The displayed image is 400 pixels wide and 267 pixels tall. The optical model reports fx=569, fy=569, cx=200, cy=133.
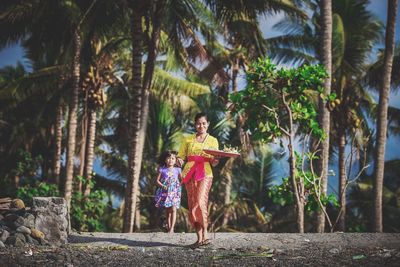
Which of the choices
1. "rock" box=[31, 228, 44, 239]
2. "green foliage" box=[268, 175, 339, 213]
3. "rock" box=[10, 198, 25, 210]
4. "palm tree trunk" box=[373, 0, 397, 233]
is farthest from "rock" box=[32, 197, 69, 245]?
"palm tree trunk" box=[373, 0, 397, 233]

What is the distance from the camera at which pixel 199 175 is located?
6914mm

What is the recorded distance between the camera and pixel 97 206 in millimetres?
15930

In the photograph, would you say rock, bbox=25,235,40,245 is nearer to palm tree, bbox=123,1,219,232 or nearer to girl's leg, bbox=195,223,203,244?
girl's leg, bbox=195,223,203,244

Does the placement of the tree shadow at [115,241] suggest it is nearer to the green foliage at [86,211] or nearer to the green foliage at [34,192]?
the green foliage at [86,211]

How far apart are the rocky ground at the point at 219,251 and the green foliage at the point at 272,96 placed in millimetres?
2940

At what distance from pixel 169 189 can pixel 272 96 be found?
10.1 feet

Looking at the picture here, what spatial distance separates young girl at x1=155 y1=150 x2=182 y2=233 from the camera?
9148 millimetres

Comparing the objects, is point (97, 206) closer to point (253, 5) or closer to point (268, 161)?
point (253, 5)

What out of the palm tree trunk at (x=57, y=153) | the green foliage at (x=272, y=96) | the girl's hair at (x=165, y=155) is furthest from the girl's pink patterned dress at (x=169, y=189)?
the palm tree trunk at (x=57, y=153)

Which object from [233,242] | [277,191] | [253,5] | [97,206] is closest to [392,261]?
[233,242]

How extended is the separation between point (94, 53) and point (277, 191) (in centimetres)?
866

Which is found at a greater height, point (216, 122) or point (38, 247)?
point (216, 122)

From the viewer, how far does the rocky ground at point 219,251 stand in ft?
18.8

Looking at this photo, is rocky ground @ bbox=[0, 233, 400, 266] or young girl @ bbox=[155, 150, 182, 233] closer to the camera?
rocky ground @ bbox=[0, 233, 400, 266]
